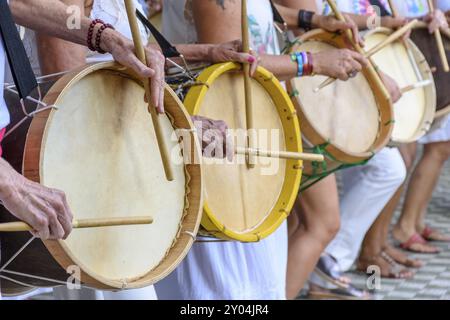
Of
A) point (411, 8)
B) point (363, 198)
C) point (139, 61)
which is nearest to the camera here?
point (139, 61)

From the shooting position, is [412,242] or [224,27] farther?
[412,242]

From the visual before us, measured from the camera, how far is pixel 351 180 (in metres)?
4.80

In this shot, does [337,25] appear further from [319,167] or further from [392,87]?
[319,167]

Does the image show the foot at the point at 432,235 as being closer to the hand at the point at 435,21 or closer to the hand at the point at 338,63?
the hand at the point at 435,21

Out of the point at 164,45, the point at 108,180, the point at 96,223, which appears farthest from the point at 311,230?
the point at 96,223

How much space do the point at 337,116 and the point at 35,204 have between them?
1773 millimetres

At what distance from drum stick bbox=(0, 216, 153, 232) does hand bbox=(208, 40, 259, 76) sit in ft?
2.30

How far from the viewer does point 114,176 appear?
2.41 m

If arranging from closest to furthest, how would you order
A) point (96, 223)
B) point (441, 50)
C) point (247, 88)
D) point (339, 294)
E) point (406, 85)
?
point (96, 223)
point (247, 88)
point (406, 85)
point (441, 50)
point (339, 294)

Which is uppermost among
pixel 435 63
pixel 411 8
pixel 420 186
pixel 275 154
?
pixel 411 8

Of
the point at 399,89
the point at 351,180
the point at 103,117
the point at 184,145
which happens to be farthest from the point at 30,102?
the point at 351,180

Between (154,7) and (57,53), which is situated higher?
(154,7)

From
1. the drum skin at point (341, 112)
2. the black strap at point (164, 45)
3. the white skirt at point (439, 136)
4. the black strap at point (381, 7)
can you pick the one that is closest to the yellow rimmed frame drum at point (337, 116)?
the drum skin at point (341, 112)

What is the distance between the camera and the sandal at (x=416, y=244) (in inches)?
210
